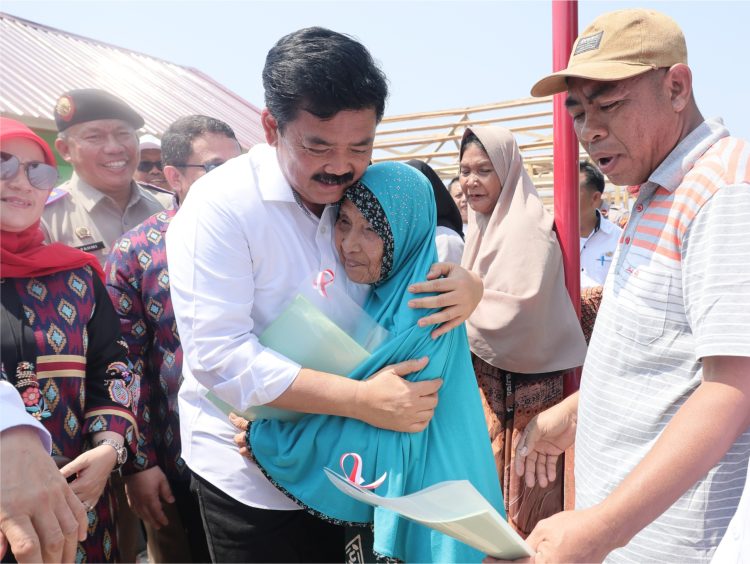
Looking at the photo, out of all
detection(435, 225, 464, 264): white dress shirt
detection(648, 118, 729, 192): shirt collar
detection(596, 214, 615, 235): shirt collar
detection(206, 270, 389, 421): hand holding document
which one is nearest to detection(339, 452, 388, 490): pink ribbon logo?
detection(206, 270, 389, 421): hand holding document

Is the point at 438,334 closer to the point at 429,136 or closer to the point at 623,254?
the point at 623,254

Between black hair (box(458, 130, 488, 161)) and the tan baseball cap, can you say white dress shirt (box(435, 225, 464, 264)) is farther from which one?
the tan baseball cap

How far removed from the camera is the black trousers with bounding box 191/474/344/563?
5.84 ft

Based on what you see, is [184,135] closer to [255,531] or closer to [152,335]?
[152,335]

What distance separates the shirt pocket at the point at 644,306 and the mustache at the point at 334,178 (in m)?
0.68

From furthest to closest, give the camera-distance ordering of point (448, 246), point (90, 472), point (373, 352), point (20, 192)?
1. point (448, 246)
2. point (20, 192)
3. point (90, 472)
4. point (373, 352)

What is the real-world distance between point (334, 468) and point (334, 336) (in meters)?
0.30

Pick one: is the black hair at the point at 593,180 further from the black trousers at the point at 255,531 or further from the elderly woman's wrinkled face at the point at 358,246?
the black trousers at the point at 255,531

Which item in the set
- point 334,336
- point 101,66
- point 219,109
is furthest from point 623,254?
point 219,109

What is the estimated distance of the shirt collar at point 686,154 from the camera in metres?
1.42

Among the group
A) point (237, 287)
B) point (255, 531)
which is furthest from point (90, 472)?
point (237, 287)

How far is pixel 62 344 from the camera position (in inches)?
79.4

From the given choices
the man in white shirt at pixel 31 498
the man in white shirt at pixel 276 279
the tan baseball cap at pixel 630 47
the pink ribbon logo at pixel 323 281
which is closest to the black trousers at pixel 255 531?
the man in white shirt at pixel 276 279

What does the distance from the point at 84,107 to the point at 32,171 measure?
1.24 metres
